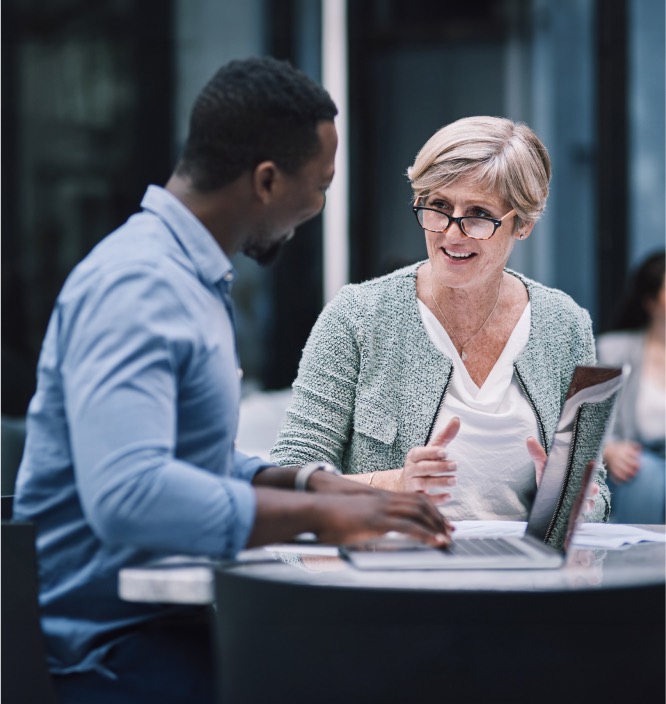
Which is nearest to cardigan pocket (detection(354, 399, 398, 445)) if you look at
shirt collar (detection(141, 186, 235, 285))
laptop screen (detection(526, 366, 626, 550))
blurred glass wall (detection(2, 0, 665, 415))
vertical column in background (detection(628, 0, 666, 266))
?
laptop screen (detection(526, 366, 626, 550))

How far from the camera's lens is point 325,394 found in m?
2.62

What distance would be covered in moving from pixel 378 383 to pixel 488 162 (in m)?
0.53

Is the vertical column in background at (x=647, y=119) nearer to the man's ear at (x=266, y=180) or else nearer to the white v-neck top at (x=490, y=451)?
the white v-neck top at (x=490, y=451)

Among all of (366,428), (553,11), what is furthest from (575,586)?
(553,11)

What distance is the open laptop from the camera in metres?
1.83

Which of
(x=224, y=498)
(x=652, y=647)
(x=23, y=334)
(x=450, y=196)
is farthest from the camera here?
(x=23, y=334)

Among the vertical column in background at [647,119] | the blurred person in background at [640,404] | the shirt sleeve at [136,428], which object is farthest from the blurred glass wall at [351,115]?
the shirt sleeve at [136,428]

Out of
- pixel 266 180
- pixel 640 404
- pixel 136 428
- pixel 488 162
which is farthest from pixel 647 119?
pixel 136 428

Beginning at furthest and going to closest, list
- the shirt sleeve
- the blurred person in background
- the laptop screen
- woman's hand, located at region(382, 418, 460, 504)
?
the blurred person in background < woman's hand, located at region(382, 418, 460, 504) < the laptop screen < the shirt sleeve

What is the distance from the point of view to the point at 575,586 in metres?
1.64

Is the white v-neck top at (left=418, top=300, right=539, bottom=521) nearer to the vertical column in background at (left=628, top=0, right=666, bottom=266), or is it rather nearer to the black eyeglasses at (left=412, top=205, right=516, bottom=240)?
the black eyeglasses at (left=412, top=205, right=516, bottom=240)

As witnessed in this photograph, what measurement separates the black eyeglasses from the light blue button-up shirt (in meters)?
0.96

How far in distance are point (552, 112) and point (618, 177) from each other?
0.58m

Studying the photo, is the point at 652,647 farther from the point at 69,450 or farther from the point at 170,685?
the point at 69,450
